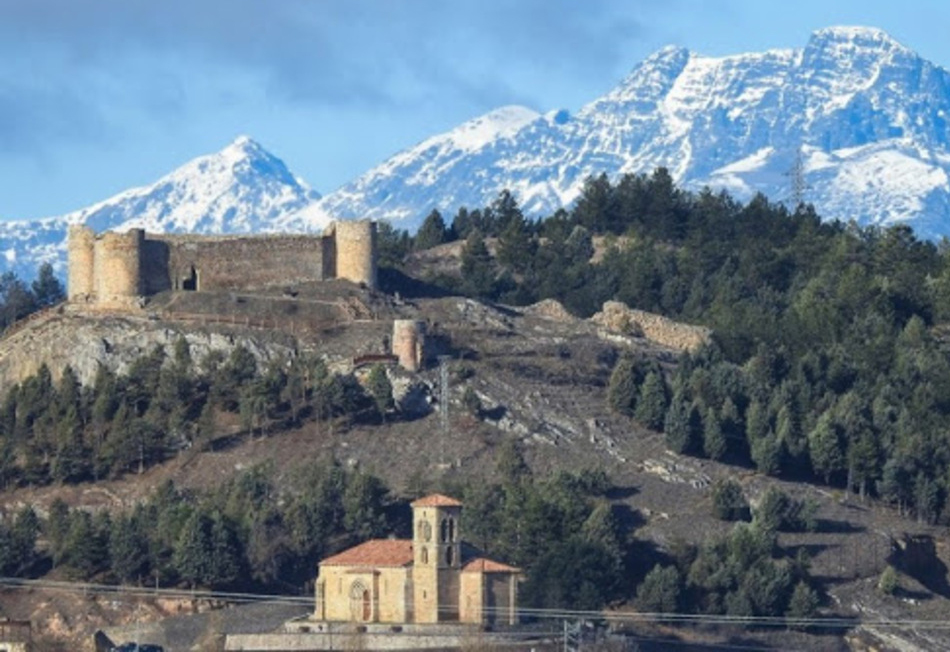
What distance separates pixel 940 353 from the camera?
355 feet

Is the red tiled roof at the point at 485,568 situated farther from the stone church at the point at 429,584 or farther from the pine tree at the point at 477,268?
the pine tree at the point at 477,268

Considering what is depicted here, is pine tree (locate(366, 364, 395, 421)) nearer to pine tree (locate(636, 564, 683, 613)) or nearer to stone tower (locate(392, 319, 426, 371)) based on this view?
stone tower (locate(392, 319, 426, 371))

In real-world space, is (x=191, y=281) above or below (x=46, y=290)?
below

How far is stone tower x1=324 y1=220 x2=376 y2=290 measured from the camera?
103375 mm

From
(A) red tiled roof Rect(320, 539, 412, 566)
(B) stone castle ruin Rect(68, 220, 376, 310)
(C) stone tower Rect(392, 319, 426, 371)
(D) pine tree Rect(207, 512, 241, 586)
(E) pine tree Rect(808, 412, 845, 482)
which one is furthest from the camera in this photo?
(B) stone castle ruin Rect(68, 220, 376, 310)

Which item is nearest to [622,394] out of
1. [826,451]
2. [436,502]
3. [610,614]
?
[826,451]

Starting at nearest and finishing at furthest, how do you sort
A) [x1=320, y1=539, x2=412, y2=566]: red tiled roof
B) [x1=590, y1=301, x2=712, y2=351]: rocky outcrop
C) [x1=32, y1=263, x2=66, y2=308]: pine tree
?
[x1=320, y1=539, x2=412, y2=566]: red tiled roof
[x1=590, y1=301, x2=712, y2=351]: rocky outcrop
[x1=32, y1=263, x2=66, y2=308]: pine tree

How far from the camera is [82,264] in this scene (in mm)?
102312

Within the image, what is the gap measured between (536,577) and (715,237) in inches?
1725

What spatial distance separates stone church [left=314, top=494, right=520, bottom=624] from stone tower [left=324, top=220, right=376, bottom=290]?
73.5ft

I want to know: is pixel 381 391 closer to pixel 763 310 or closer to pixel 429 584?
pixel 429 584

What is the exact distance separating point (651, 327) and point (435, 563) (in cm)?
2951

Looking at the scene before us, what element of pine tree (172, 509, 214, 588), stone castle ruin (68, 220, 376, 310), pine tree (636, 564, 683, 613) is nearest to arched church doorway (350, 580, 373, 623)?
pine tree (172, 509, 214, 588)

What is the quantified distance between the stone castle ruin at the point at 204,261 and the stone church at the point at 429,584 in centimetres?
2090
